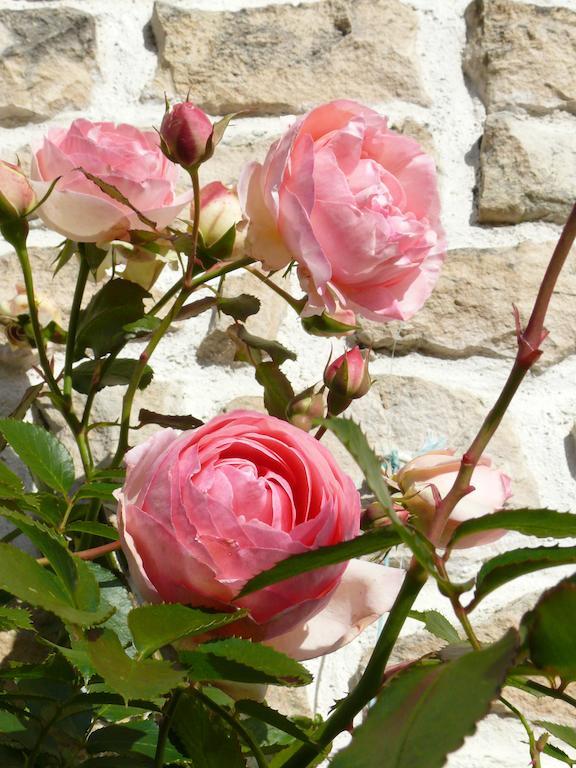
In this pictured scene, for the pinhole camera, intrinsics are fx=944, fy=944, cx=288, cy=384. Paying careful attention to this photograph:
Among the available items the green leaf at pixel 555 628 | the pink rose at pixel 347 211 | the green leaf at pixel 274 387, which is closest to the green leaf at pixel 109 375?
the green leaf at pixel 274 387

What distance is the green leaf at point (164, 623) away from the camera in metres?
0.43

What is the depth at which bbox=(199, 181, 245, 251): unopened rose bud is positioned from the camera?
0.73m

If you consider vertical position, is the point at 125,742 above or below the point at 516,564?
below

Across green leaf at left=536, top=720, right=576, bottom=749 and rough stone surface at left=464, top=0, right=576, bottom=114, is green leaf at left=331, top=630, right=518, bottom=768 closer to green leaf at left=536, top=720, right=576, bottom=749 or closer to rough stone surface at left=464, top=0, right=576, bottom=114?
green leaf at left=536, top=720, right=576, bottom=749

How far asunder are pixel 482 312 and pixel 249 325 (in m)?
0.26

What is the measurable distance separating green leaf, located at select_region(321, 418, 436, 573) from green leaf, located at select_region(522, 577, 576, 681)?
0.14 feet

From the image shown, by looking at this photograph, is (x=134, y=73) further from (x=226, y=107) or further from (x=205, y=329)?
(x=205, y=329)

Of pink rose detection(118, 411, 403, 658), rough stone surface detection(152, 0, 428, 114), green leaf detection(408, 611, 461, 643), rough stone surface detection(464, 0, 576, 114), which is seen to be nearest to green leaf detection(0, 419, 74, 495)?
pink rose detection(118, 411, 403, 658)

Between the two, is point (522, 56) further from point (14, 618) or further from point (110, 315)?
point (14, 618)

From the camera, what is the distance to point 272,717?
0.46m

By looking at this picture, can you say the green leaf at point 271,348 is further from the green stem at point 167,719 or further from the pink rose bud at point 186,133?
the green stem at point 167,719

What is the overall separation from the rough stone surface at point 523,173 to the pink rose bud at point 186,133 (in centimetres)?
53

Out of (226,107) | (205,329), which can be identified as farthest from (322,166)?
(226,107)

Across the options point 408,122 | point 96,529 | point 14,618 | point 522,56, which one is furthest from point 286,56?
point 14,618
